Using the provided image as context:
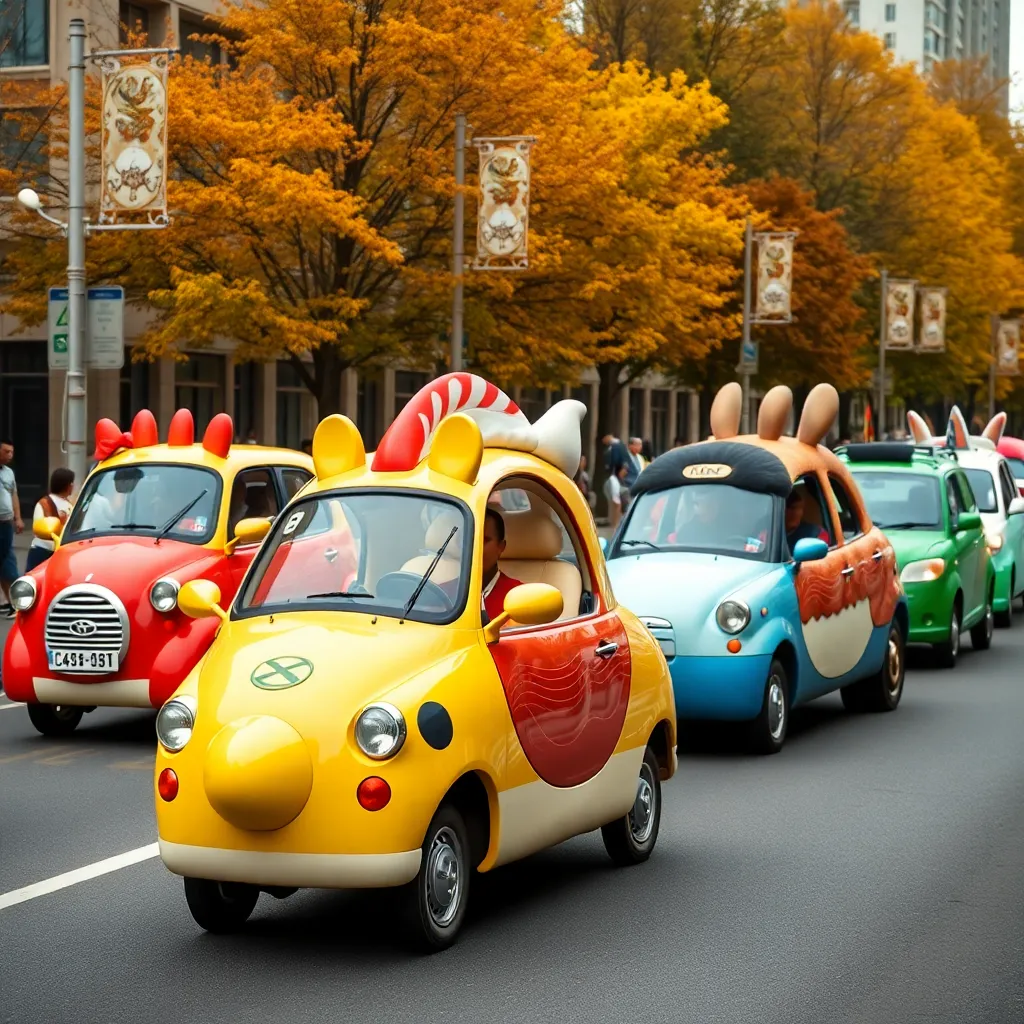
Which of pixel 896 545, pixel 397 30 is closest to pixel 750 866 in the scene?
pixel 896 545

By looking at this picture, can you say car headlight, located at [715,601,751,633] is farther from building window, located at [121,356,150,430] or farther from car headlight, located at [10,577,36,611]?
building window, located at [121,356,150,430]

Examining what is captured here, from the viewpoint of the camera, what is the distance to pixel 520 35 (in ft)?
97.5

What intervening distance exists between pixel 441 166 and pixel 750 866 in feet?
72.7

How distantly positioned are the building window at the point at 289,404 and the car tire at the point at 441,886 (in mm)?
37458

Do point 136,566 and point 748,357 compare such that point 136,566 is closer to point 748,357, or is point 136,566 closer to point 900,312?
point 748,357

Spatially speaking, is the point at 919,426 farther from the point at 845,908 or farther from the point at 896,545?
the point at 845,908

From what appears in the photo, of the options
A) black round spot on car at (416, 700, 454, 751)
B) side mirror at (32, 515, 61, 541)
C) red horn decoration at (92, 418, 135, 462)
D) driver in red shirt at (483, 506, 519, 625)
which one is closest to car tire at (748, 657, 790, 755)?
driver in red shirt at (483, 506, 519, 625)

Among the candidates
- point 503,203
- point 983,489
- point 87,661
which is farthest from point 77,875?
point 503,203

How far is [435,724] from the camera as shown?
668cm

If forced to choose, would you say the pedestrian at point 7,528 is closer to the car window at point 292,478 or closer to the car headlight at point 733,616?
the car window at point 292,478

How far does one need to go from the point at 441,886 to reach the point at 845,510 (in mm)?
7794

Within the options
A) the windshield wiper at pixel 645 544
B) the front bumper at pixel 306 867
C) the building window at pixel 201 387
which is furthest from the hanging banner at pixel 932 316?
the front bumper at pixel 306 867

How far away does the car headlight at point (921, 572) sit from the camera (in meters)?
17.2

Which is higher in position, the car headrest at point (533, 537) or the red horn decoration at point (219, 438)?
the red horn decoration at point (219, 438)
